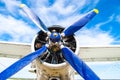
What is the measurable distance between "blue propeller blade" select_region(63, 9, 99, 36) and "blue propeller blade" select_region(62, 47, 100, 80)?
0.90m

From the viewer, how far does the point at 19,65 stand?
394 inches

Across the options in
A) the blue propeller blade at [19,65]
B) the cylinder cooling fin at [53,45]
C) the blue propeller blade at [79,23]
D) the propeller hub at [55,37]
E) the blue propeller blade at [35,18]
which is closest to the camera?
the blue propeller blade at [19,65]

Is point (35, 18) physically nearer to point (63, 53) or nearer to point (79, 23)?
point (79, 23)

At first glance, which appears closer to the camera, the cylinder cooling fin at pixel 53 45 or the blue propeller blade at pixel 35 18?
the cylinder cooling fin at pixel 53 45

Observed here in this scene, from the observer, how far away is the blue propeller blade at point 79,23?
10977 mm

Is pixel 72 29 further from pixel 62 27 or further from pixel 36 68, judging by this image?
pixel 36 68

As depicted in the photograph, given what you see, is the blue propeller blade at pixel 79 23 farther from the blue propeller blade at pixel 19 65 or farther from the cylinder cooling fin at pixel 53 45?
the blue propeller blade at pixel 19 65

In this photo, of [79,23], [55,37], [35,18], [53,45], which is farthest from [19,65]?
[79,23]

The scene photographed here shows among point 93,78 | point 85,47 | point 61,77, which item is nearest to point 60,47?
point 61,77


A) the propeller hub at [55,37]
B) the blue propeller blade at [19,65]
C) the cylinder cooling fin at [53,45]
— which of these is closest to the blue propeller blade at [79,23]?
the cylinder cooling fin at [53,45]

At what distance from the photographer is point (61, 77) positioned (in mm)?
10609

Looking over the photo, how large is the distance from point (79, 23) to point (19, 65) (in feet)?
10.2

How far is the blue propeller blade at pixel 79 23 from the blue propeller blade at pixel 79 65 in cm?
90

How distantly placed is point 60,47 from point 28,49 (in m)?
3.56
